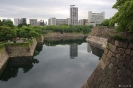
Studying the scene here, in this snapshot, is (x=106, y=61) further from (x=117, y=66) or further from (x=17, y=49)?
(x=17, y=49)

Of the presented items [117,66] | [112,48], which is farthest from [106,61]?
[117,66]

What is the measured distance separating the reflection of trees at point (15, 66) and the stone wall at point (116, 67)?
13523 mm

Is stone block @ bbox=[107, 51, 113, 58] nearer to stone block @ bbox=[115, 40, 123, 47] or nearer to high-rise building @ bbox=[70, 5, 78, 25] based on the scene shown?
stone block @ bbox=[115, 40, 123, 47]

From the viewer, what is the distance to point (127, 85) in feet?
17.1

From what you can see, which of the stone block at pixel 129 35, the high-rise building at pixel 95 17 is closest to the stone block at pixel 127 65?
the stone block at pixel 129 35

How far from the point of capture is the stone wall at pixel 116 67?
17.2 ft

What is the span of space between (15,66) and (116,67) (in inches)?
724

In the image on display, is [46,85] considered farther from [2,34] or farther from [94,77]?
[2,34]

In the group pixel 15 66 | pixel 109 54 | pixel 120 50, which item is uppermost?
pixel 120 50

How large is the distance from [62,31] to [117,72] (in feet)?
214

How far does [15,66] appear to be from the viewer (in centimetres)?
2048

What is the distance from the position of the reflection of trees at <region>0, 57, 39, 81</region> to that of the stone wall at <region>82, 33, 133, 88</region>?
1352cm

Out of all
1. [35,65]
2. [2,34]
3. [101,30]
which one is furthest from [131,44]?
[101,30]

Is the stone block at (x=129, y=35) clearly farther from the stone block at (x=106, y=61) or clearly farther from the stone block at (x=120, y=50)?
the stone block at (x=106, y=61)
